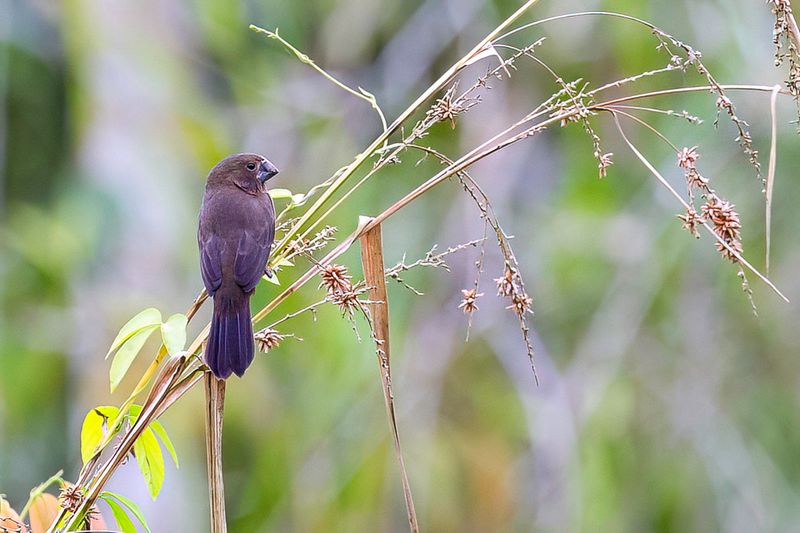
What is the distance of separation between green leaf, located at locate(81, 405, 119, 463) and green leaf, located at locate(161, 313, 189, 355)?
3.5 inches

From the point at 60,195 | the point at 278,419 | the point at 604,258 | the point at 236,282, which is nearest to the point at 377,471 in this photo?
the point at 278,419

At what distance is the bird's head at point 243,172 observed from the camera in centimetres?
161

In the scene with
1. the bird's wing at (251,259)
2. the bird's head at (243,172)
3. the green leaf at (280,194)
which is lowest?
the green leaf at (280,194)

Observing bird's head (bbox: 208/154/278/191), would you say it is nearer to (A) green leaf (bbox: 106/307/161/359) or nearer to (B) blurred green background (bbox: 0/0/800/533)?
(A) green leaf (bbox: 106/307/161/359)

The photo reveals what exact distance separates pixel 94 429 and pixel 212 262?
0.54 m

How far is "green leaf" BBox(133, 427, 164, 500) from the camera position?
93 cm

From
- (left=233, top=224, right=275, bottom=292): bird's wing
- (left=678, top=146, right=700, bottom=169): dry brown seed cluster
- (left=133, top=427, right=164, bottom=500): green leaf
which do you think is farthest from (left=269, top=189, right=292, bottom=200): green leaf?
(left=678, top=146, right=700, bottom=169): dry brown seed cluster

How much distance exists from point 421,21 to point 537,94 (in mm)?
517

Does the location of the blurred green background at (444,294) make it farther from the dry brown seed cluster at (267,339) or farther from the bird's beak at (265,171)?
the dry brown seed cluster at (267,339)

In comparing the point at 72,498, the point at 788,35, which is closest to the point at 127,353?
the point at 72,498

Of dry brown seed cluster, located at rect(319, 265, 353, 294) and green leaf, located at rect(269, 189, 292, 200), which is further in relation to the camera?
green leaf, located at rect(269, 189, 292, 200)

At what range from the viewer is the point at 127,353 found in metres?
0.92

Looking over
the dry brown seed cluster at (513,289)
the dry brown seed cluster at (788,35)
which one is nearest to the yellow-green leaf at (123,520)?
the dry brown seed cluster at (513,289)

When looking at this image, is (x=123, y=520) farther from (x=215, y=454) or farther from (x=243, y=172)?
(x=243, y=172)
